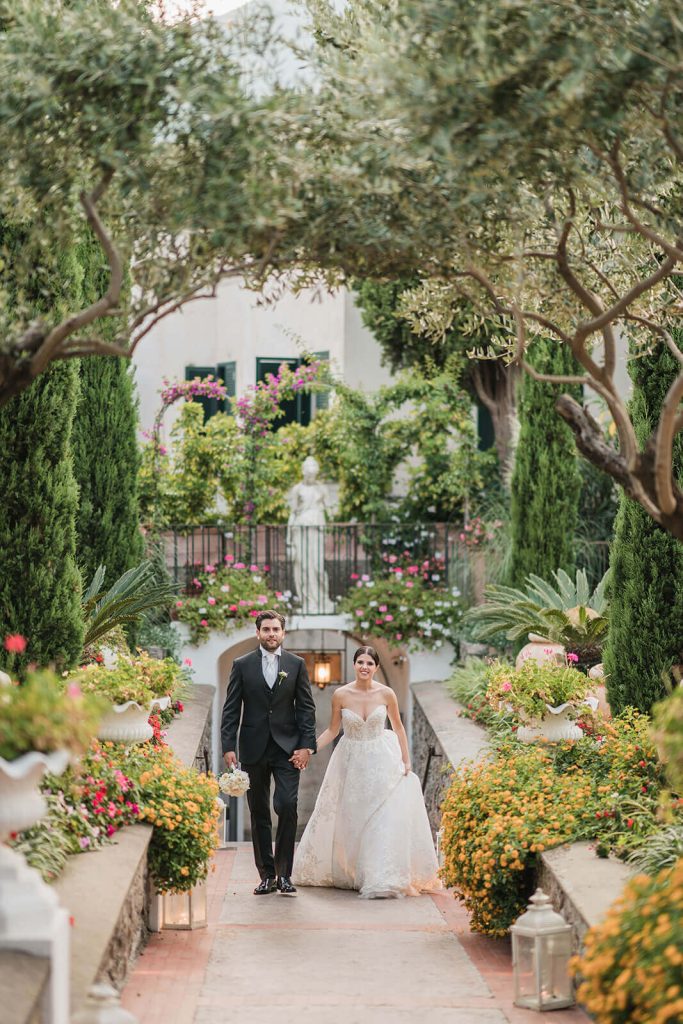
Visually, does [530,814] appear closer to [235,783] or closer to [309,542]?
[235,783]

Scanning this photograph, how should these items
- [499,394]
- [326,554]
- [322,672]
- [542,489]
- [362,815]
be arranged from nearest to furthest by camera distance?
[362,815], [542,489], [326,554], [499,394], [322,672]

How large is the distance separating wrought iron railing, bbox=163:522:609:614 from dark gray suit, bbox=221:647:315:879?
7.94m

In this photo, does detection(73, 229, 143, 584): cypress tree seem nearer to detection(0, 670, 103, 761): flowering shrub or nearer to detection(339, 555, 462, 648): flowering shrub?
detection(339, 555, 462, 648): flowering shrub

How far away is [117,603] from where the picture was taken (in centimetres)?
1199

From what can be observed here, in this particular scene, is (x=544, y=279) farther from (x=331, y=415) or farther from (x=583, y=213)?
(x=331, y=415)

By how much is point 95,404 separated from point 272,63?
8.95 meters

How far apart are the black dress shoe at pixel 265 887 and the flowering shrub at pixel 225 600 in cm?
769

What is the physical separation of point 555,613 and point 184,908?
249 inches

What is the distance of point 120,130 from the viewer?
239 inches

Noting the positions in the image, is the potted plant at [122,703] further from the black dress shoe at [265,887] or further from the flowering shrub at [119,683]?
the black dress shoe at [265,887]

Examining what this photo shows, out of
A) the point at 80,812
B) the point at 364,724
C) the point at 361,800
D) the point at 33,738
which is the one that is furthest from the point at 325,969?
the point at 364,724

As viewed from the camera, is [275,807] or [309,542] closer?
[275,807]

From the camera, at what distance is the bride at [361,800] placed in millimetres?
10180

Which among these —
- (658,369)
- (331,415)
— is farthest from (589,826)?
(331,415)
